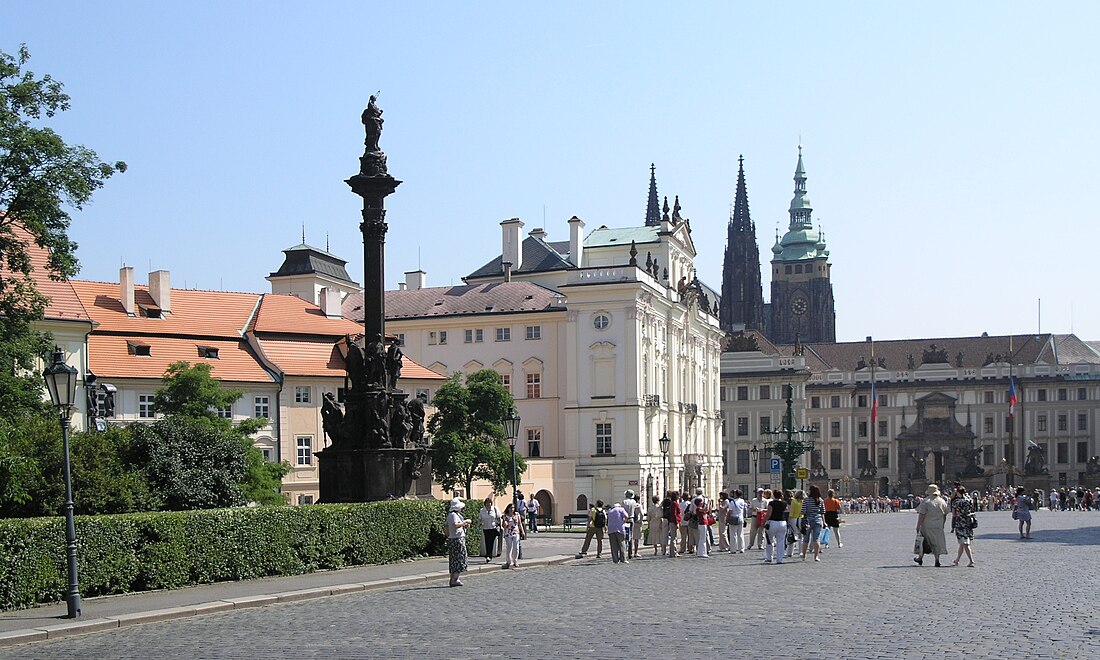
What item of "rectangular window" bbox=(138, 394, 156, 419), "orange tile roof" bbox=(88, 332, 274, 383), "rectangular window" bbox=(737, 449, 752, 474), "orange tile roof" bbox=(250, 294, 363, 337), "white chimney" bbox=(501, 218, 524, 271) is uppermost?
"white chimney" bbox=(501, 218, 524, 271)

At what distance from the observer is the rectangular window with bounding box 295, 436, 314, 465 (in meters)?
64.8

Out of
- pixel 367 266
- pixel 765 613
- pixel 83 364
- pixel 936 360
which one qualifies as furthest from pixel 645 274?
pixel 936 360

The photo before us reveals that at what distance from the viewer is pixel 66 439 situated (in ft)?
66.6

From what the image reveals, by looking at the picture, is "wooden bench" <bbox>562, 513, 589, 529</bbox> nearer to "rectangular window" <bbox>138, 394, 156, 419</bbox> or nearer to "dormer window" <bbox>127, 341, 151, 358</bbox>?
"rectangular window" <bbox>138, 394, 156, 419</bbox>

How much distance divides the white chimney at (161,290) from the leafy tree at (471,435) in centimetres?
1316

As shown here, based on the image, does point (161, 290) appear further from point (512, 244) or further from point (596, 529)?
point (596, 529)

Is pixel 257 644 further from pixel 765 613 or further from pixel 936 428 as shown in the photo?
pixel 936 428

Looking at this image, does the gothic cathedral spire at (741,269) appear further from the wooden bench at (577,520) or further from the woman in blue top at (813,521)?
the woman in blue top at (813,521)

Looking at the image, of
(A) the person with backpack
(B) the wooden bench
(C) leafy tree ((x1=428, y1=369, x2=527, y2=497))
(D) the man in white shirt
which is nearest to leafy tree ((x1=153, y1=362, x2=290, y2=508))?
(C) leafy tree ((x1=428, y1=369, x2=527, y2=497))

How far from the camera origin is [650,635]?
53.9 feet

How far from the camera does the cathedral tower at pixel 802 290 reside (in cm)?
18838

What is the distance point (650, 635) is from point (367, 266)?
685 inches

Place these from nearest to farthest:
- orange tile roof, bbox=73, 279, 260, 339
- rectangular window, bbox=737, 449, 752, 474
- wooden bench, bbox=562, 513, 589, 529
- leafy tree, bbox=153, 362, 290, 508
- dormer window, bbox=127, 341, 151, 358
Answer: leafy tree, bbox=153, 362, 290, 508 < wooden bench, bbox=562, 513, 589, 529 < dormer window, bbox=127, 341, 151, 358 < orange tile roof, bbox=73, 279, 260, 339 < rectangular window, bbox=737, 449, 752, 474

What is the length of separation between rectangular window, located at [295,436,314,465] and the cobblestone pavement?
3804 centimetres
